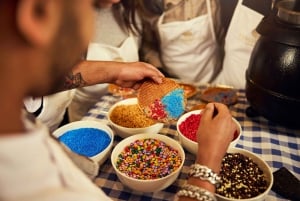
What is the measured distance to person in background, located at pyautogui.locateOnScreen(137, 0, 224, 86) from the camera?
1.74m

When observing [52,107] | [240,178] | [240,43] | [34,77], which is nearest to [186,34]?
[240,43]

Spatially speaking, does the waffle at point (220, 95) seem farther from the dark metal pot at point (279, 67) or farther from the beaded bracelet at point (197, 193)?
the beaded bracelet at point (197, 193)

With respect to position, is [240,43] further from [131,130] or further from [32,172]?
[32,172]

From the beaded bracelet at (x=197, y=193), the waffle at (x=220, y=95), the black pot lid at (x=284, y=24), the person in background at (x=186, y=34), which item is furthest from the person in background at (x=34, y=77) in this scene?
the person in background at (x=186, y=34)

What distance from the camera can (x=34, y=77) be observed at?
43 centimetres

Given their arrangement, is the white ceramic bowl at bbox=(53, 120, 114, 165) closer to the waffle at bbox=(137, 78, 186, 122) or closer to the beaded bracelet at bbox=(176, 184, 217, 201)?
the waffle at bbox=(137, 78, 186, 122)

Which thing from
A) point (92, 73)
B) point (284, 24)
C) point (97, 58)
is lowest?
point (97, 58)

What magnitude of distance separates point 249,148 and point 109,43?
2.99 ft

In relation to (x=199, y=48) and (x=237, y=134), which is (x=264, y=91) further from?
(x=199, y=48)

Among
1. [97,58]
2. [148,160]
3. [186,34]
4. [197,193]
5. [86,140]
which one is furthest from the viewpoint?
[186,34]

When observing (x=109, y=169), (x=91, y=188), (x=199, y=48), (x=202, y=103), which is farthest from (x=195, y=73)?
(x=91, y=188)

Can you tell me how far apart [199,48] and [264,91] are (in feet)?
2.33

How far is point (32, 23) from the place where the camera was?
0.40m

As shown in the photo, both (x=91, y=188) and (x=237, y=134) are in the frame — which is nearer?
(x=91, y=188)
